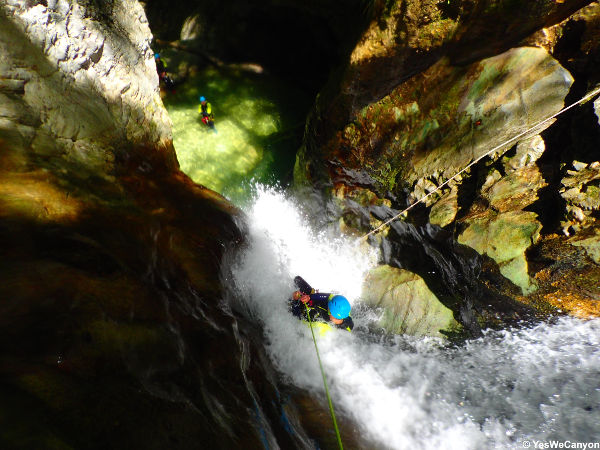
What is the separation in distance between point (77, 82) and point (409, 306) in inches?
241

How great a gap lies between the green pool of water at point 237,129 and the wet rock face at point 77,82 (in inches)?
92.8

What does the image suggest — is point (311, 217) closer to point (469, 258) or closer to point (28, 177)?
point (469, 258)

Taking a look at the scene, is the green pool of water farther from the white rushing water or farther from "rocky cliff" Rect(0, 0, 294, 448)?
"rocky cliff" Rect(0, 0, 294, 448)

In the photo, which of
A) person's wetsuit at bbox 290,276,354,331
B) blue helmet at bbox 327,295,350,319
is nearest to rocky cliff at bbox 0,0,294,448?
person's wetsuit at bbox 290,276,354,331

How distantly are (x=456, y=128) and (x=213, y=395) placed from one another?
15.0 feet

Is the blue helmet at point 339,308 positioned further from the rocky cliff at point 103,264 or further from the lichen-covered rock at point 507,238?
the lichen-covered rock at point 507,238

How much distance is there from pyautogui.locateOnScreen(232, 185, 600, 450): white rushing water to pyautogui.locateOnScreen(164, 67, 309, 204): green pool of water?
5.32 feet

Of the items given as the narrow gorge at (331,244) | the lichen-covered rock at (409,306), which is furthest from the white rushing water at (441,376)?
the lichen-covered rock at (409,306)

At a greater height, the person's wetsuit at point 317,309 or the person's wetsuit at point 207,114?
the person's wetsuit at point 207,114

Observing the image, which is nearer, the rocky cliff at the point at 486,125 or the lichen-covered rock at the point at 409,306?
the rocky cliff at the point at 486,125

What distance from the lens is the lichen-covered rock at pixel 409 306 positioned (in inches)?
→ 217

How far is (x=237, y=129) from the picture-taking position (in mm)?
7223

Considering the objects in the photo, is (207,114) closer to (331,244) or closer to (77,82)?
(77,82)

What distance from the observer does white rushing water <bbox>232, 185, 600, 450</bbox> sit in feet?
12.5
